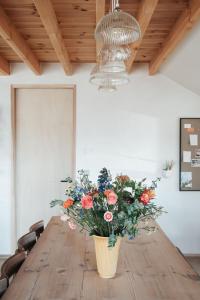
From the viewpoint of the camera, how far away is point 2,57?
3.51 metres

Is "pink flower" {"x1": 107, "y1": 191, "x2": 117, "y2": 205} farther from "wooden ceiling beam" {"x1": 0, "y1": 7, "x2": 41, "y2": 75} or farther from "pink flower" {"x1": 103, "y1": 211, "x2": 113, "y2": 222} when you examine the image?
"wooden ceiling beam" {"x1": 0, "y1": 7, "x2": 41, "y2": 75}

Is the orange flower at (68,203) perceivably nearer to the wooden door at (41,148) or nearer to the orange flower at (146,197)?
the orange flower at (146,197)

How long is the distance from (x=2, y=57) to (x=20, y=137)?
100cm

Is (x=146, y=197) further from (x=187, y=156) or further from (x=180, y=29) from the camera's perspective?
(x=187, y=156)

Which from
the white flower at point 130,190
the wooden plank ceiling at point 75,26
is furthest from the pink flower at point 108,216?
the wooden plank ceiling at point 75,26

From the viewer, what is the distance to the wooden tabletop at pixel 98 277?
4.47 ft

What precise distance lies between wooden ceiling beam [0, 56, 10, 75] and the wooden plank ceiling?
1 cm

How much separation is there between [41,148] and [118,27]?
259cm

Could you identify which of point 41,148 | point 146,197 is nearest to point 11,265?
point 146,197

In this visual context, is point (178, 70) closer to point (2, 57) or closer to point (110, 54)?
point (110, 54)

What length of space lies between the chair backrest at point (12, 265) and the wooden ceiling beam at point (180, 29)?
6.60ft

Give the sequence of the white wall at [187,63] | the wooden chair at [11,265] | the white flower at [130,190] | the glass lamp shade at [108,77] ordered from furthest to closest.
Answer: the white wall at [187,63], the glass lamp shade at [108,77], the wooden chair at [11,265], the white flower at [130,190]

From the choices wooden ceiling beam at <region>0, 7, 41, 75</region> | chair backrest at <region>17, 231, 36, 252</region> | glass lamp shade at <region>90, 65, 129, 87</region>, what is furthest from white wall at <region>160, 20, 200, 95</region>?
chair backrest at <region>17, 231, 36, 252</region>

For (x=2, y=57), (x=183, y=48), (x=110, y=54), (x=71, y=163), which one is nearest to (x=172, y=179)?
(x=71, y=163)
